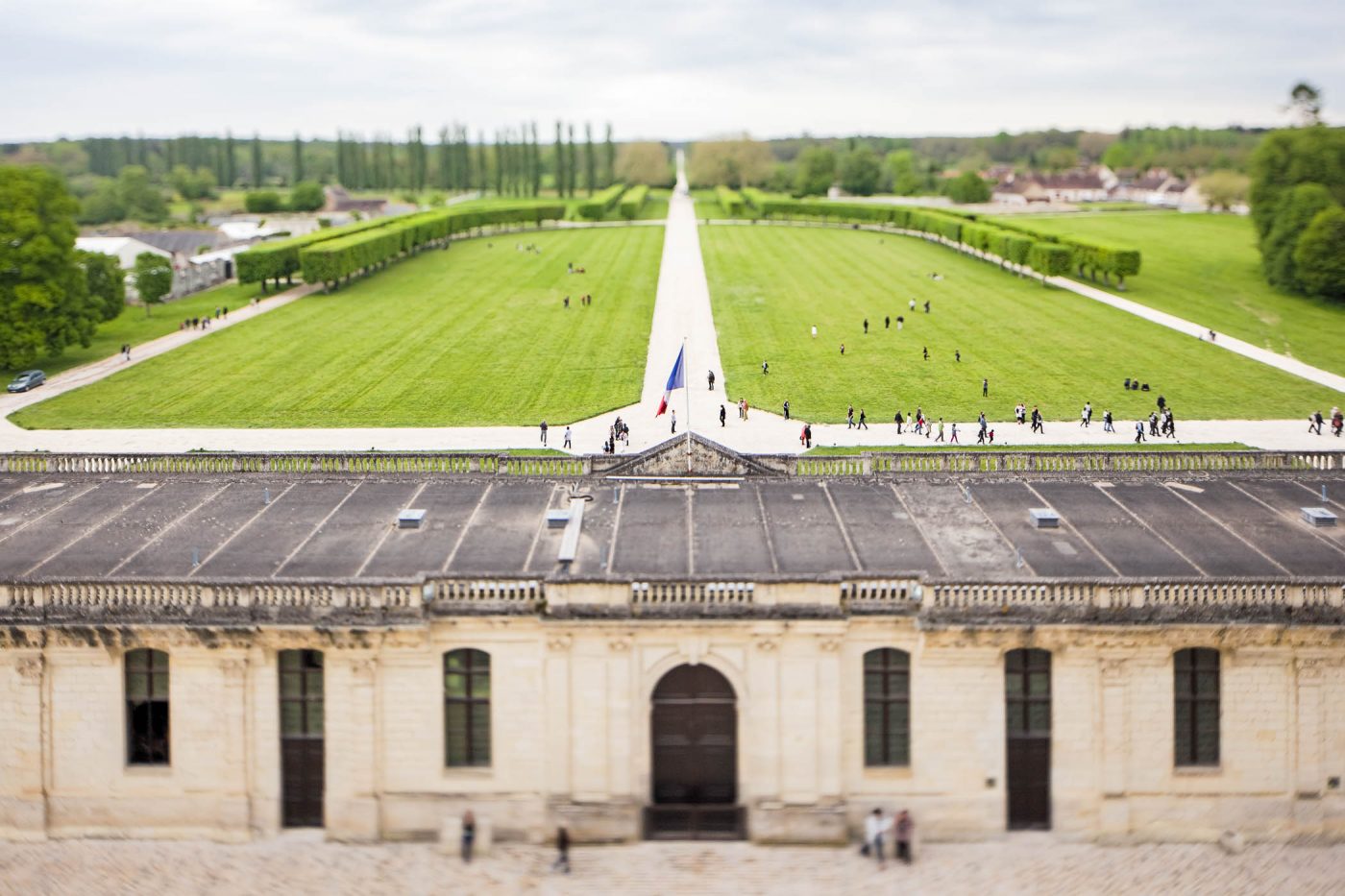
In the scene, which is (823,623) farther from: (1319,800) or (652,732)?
(1319,800)

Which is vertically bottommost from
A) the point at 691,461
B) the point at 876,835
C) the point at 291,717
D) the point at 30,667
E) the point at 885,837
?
the point at 885,837

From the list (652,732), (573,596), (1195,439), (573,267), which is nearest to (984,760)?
(652,732)

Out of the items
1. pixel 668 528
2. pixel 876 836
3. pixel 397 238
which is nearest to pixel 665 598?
pixel 668 528

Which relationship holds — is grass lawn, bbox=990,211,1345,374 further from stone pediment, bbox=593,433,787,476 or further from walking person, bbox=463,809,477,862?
walking person, bbox=463,809,477,862

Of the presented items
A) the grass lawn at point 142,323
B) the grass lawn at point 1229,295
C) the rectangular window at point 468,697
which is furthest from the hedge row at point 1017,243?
the rectangular window at point 468,697

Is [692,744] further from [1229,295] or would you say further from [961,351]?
[1229,295]
